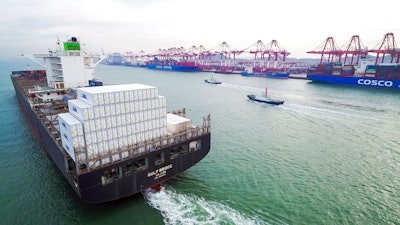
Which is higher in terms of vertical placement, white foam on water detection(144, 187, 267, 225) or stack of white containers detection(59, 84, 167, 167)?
stack of white containers detection(59, 84, 167, 167)

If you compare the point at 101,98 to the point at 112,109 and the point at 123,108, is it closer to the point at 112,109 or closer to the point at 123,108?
the point at 112,109

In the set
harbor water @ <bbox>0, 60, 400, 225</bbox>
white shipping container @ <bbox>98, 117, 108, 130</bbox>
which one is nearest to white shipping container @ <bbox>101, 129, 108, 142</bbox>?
white shipping container @ <bbox>98, 117, 108, 130</bbox>

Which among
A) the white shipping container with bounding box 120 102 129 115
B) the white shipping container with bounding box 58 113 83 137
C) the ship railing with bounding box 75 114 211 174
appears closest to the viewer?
the white shipping container with bounding box 58 113 83 137

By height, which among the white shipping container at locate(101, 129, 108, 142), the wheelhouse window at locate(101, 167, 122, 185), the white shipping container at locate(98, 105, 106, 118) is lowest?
the wheelhouse window at locate(101, 167, 122, 185)

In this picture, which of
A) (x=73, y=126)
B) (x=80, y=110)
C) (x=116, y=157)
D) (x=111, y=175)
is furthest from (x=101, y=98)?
(x=111, y=175)

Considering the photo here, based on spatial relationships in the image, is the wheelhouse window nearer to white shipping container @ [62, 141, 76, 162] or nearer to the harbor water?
the harbor water

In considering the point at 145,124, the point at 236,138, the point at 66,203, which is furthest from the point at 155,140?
the point at 236,138

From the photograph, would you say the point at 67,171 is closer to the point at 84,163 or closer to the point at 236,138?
the point at 84,163

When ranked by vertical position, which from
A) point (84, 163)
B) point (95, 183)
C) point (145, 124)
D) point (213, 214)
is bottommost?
point (213, 214)
